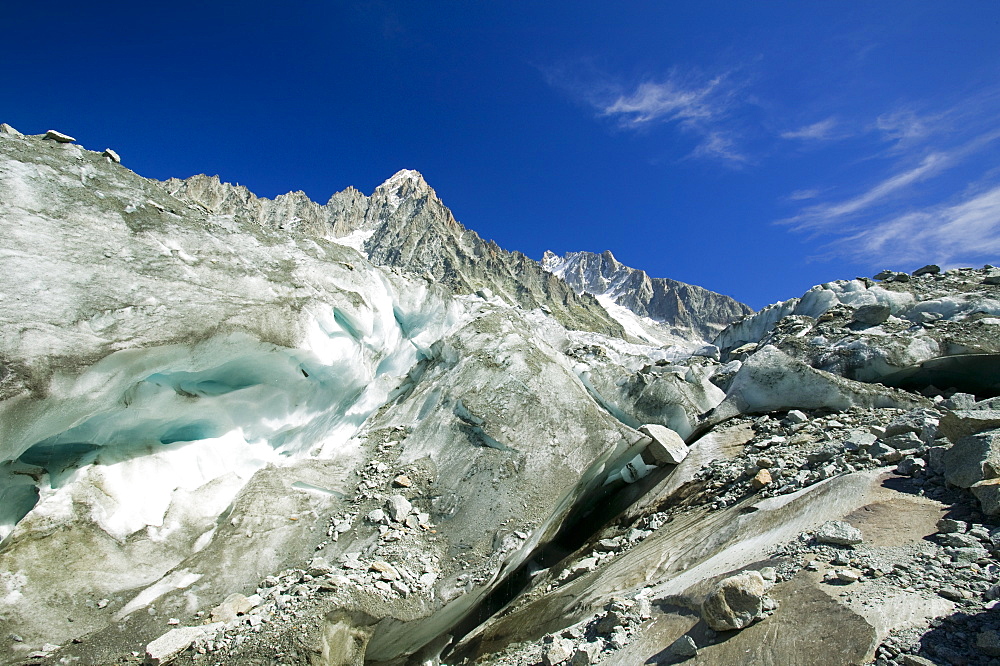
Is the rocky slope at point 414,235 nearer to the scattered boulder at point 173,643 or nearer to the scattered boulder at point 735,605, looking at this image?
the scattered boulder at point 173,643

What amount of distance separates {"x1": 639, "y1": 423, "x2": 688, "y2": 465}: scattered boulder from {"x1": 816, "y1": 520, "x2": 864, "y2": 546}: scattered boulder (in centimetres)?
460

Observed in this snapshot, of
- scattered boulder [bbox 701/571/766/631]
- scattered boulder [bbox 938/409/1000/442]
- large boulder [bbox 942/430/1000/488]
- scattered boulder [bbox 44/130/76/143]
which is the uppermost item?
scattered boulder [bbox 44/130/76/143]

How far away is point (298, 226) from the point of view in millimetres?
106125

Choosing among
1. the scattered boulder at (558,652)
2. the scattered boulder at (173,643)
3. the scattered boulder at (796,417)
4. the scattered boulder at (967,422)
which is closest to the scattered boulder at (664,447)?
the scattered boulder at (796,417)

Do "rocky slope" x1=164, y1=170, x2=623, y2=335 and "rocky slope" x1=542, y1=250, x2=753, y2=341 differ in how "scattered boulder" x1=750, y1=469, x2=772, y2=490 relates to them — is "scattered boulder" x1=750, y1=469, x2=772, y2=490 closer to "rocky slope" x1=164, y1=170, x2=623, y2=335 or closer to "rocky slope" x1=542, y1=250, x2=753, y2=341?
"rocky slope" x1=164, y1=170, x2=623, y2=335

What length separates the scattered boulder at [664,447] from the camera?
992cm

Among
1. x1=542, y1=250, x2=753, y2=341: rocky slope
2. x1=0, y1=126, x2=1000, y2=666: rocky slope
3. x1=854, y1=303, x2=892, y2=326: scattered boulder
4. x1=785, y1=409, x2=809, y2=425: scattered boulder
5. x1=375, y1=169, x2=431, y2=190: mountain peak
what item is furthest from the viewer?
x1=542, y1=250, x2=753, y2=341: rocky slope

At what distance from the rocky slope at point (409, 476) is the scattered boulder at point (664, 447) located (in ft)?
0.19

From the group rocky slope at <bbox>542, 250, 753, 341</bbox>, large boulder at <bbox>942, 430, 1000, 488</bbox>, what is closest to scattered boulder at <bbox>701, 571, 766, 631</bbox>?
large boulder at <bbox>942, 430, 1000, 488</bbox>

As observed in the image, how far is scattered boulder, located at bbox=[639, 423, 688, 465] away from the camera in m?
9.92

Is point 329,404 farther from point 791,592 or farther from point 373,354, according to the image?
point 791,592

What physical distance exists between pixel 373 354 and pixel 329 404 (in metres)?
2.04

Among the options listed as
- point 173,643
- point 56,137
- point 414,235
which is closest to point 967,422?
point 173,643

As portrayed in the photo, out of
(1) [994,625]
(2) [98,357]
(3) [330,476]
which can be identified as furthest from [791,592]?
(2) [98,357]
